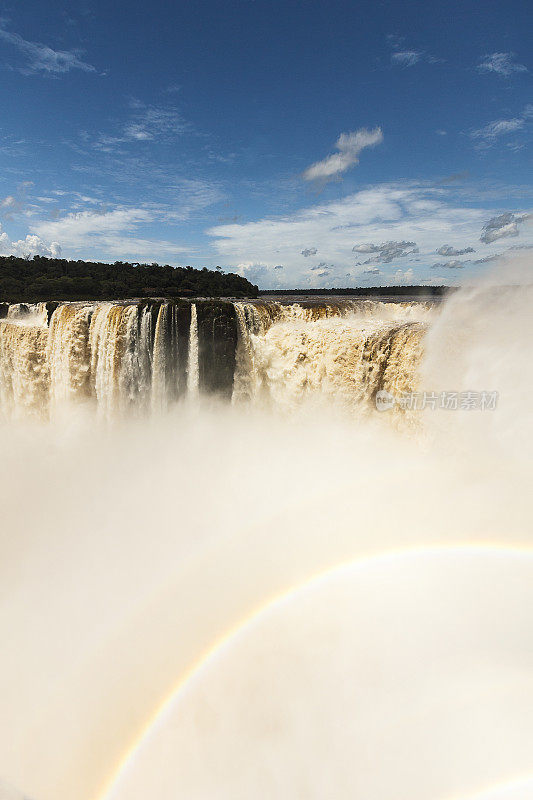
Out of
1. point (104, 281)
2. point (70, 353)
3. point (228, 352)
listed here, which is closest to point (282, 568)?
point (228, 352)

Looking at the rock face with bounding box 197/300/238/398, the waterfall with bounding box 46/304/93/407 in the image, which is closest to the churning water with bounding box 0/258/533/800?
the rock face with bounding box 197/300/238/398

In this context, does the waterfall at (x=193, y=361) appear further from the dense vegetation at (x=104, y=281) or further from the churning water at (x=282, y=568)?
the dense vegetation at (x=104, y=281)

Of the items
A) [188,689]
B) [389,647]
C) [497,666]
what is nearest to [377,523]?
[389,647]

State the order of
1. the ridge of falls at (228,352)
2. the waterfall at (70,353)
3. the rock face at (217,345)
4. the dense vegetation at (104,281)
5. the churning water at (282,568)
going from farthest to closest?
the dense vegetation at (104,281) → the waterfall at (70,353) → the rock face at (217,345) → the ridge of falls at (228,352) → the churning water at (282,568)

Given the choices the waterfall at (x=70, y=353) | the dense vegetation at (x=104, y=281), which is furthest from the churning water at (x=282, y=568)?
the dense vegetation at (x=104, y=281)

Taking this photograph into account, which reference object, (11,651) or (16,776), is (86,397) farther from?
(16,776)

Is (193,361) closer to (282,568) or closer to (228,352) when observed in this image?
(228,352)

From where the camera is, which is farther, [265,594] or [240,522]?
[240,522]
